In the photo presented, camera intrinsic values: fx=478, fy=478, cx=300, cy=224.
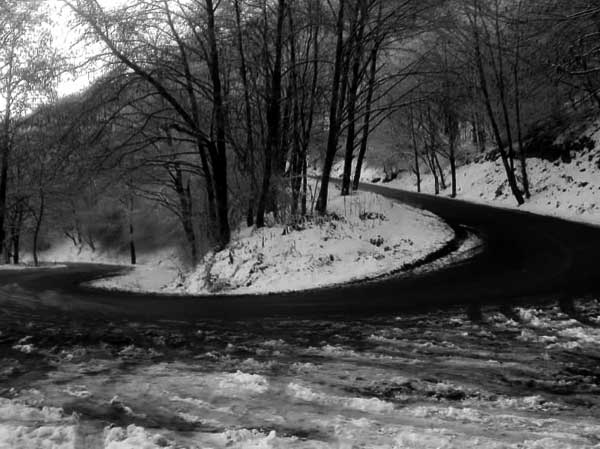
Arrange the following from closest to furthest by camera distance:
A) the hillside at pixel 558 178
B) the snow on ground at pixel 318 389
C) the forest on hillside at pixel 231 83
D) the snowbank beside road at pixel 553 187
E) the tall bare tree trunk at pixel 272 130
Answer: the snow on ground at pixel 318 389 < the forest on hillside at pixel 231 83 < the tall bare tree trunk at pixel 272 130 < the snowbank beside road at pixel 553 187 < the hillside at pixel 558 178

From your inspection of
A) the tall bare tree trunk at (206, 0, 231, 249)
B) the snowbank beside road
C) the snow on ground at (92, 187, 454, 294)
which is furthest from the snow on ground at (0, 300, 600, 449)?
the snowbank beside road

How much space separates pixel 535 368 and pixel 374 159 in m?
51.7

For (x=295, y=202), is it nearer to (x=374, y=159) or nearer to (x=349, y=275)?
(x=349, y=275)

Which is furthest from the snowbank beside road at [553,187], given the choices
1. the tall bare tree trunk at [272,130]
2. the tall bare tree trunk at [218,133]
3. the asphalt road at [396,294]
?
the tall bare tree trunk at [218,133]

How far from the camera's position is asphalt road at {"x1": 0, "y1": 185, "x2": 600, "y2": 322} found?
758 cm

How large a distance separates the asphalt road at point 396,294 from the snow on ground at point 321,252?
1455mm

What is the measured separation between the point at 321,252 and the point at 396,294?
168 inches

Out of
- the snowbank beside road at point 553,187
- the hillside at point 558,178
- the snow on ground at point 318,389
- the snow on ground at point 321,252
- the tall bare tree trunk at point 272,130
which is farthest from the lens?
the hillside at point 558,178

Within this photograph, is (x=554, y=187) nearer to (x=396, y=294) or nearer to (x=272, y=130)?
(x=272, y=130)

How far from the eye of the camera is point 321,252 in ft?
41.5

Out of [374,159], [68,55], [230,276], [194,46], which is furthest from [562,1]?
[374,159]

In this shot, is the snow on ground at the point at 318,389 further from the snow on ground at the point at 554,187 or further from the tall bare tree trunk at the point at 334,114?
the snow on ground at the point at 554,187

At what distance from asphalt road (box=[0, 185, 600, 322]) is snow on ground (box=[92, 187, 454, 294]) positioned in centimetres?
145

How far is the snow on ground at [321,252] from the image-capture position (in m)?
11.7
